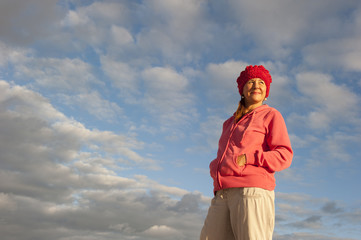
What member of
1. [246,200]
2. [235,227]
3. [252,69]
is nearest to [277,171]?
[246,200]

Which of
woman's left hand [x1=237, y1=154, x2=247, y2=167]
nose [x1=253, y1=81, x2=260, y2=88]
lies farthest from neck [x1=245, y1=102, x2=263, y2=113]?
woman's left hand [x1=237, y1=154, x2=247, y2=167]

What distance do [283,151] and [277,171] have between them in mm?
259

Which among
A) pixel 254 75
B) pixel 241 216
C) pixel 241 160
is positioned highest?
pixel 254 75

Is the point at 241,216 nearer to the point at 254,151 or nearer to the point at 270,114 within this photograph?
the point at 254,151

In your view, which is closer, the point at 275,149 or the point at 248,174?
the point at 248,174

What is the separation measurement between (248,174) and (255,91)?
129cm

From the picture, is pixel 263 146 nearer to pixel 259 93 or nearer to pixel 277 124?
pixel 277 124

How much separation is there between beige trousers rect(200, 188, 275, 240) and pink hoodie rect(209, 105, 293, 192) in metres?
0.12

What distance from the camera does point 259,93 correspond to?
5.20 m

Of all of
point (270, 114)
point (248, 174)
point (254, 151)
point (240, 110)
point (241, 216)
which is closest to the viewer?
point (241, 216)

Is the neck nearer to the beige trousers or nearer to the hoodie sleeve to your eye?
the hoodie sleeve

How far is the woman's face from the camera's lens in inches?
204

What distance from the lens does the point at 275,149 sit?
463 centimetres

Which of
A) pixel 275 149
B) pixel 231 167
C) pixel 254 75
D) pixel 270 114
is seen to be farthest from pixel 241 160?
pixel 254 75
